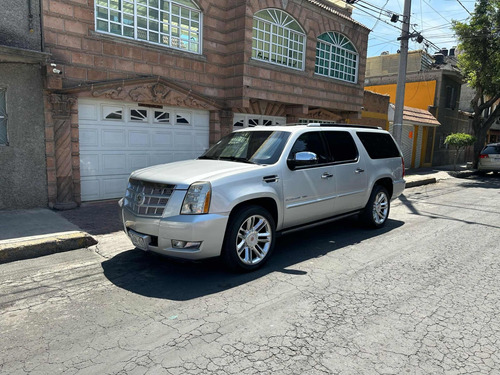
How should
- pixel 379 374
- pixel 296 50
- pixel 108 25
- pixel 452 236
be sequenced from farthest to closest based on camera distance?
pixel 296 50 < pixel 108 25 < pixel 452 236 < pixel 379 374

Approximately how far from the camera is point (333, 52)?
14.1 metres

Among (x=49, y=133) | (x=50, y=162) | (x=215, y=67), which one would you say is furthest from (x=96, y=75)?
(x=215, y=67)

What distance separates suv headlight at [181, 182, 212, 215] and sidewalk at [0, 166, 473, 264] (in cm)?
245

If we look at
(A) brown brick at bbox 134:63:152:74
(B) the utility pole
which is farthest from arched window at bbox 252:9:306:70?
(A) brown brick at bbox 134:63:152:74

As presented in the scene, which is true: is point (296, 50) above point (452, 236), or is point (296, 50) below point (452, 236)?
above

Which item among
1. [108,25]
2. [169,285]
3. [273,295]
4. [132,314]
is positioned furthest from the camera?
[108,25]

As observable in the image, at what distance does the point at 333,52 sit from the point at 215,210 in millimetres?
11638

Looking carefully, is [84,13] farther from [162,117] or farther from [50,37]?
[162,117]

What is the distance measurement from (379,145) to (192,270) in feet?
14.3

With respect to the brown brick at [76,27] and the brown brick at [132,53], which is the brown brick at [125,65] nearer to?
the brown brick at [132,53]

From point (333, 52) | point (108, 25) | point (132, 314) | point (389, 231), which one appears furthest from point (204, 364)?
point (333, 52)

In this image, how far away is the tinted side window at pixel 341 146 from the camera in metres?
6.13

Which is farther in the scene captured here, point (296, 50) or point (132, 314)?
point (296, 50)

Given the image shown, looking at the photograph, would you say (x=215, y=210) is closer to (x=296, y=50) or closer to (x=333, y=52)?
(x=296, y=50)
